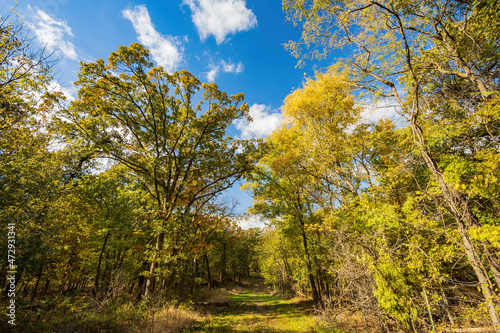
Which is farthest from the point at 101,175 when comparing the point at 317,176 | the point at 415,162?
the point at 415,162

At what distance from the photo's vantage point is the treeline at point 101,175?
5160 millimetres

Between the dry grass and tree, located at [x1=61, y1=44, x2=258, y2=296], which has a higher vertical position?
tree, located at [x1=61, y1=44, x2=258, y2=296]

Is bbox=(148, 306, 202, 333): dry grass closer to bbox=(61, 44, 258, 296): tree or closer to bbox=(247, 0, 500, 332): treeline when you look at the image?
bbox=(61, 44, 258, 296): tree

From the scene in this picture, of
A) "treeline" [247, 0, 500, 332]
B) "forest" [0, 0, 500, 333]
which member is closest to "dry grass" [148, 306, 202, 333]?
"forest" [0, 0, 500, 333]

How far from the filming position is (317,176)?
10195mm

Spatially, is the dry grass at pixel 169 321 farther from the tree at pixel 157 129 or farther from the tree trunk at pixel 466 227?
the tree trunk at pixel 466 227

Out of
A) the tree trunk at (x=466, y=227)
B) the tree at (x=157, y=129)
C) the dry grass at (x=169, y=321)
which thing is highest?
the tree at (x=157, y=129)

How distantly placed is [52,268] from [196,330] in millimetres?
10035

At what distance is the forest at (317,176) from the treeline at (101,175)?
72 mm

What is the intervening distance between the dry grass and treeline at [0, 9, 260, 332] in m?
0.52

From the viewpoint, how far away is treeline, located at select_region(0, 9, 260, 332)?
5.16 m

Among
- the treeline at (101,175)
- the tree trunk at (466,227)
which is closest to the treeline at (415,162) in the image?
the tree trunk at (466,227)

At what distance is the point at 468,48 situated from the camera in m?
5.84

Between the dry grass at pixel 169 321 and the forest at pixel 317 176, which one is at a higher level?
the forest at pixel 317 176
